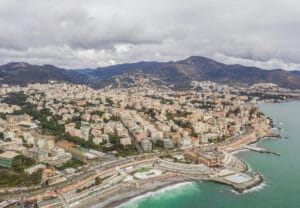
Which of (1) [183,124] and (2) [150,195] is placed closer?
(2) [150,195]

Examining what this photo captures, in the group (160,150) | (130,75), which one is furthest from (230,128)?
(130,75)

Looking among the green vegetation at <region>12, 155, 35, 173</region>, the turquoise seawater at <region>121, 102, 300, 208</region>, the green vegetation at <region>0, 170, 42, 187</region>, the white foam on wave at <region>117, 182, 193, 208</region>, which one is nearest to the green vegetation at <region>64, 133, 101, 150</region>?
the green vegetation at <region>12, 155, 35, 173</region>

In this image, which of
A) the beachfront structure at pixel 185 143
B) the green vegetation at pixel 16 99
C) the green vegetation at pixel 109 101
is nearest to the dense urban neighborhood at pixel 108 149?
the beachfront structure at pixel 185 143

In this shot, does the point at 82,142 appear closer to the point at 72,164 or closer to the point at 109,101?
the point at 72,164

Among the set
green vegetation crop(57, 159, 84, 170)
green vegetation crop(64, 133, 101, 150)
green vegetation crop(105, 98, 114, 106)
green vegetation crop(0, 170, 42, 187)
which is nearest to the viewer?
green vegetation crop(0, 170, 42, 187)

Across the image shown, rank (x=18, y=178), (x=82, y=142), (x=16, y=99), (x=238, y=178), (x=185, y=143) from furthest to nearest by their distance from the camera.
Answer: (x=16, y=99), (x=82, y=142), (x=185, y=143), (x=238, y=178), (x=18, y=178)

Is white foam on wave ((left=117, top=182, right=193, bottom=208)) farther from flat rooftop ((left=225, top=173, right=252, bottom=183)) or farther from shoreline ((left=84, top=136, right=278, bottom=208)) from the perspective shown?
flat rooftop ((left=225, top=173, right=252, bottom=183))

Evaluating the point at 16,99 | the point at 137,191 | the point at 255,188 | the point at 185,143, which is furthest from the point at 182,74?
the point at 137,191

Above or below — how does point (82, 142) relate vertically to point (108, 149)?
above

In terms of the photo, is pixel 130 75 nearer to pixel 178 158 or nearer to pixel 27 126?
pixel 27 126
